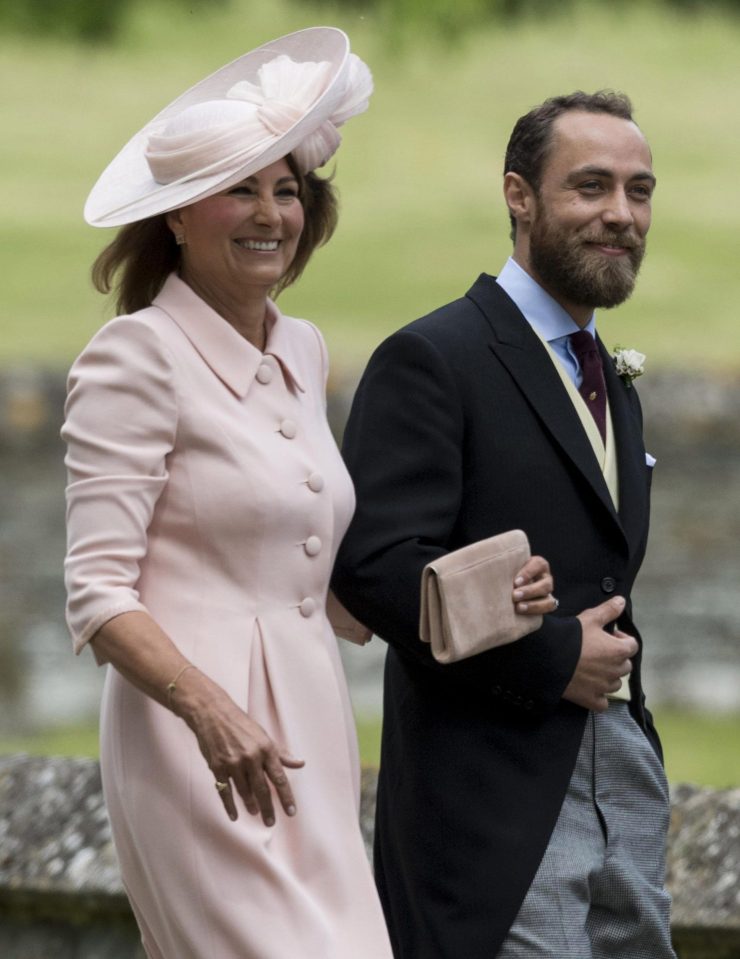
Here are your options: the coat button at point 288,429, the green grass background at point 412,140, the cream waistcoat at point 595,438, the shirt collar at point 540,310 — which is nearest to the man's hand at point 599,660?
the cream waistcoat at point 595,438

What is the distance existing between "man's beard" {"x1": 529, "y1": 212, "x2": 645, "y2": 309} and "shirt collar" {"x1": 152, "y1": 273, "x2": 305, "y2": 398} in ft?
2.00

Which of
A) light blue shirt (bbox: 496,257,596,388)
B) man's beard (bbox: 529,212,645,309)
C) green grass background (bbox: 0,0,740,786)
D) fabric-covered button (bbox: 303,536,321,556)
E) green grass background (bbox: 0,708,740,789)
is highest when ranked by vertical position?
man's beard (bbox: 529,212,645,309)

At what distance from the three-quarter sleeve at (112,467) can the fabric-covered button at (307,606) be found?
0.92ft

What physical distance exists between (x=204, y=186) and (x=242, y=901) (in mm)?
1041

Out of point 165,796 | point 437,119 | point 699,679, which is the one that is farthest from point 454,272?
point 165,796

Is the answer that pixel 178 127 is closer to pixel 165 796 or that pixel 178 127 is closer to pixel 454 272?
pixel 165 796

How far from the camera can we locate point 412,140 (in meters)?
13.6

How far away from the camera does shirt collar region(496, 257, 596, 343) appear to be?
393cm

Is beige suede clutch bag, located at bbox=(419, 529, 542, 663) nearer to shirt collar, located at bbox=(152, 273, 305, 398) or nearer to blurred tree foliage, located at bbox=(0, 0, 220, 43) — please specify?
shirt collar, located at bbox=(152, 273, 305, 398)

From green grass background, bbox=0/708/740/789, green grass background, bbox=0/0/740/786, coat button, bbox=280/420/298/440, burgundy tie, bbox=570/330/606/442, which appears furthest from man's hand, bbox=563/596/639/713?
green grass background, bbox=0/0/740/786

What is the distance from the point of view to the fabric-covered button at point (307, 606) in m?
3.49

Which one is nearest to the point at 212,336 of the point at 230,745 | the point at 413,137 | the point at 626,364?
the point at 230,745

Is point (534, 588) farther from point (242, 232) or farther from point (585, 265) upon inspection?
point (242, 232)

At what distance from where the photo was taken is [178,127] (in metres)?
3.50
